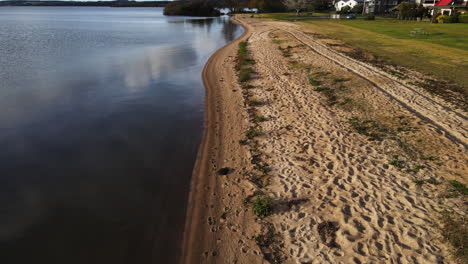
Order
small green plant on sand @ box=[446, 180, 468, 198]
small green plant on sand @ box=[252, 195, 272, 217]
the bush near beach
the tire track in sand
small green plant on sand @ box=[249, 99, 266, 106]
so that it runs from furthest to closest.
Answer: the bush near beach → small green plant on sand @ box=[249, 99, 266, 106] → the tire track in sand → small green plant on sand @ box=[446, 180, 468, 198] → small green plant on sand @ box=[252, 195, 272, 217]

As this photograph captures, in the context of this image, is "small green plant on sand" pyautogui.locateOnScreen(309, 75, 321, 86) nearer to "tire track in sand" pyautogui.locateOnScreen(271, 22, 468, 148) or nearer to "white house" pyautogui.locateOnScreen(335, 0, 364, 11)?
A: "tire track in sand" pyautogui.locateOnScreen(271, 22, 468, 148)

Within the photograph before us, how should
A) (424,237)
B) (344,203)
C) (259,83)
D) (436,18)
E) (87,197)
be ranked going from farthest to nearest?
(436,18) < (259,83) < (87,197) < (344,203) < (424,237)

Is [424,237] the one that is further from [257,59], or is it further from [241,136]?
[257,59]

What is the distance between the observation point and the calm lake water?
25.9 feet

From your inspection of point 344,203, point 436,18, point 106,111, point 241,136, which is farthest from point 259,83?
point 436,18

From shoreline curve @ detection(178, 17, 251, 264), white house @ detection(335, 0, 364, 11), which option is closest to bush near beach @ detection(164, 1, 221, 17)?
white house @ detection(335, 0, 364, 11)

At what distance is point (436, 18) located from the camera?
62.6 metres

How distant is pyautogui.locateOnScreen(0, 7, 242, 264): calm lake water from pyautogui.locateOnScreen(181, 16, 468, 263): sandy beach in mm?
995

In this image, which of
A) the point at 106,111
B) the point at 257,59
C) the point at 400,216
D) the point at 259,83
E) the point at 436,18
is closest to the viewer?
the point at 400,216

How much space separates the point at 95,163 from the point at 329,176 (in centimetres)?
863

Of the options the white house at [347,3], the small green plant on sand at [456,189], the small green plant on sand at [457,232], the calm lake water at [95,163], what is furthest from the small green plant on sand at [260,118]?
the white house at [347,3]

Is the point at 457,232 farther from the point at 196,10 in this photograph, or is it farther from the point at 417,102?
the point at 196,10

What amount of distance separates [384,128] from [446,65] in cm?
1519

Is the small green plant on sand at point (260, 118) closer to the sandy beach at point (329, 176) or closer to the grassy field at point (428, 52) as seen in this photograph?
the sandy beach at point (329, 176)
